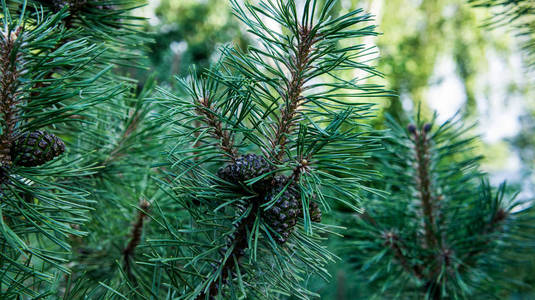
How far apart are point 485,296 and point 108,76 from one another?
64cm

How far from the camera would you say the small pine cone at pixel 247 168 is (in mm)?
285

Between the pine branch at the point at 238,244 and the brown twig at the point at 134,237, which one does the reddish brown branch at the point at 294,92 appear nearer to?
the pine branch at the point at 238,244

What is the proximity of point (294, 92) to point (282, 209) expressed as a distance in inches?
3.9

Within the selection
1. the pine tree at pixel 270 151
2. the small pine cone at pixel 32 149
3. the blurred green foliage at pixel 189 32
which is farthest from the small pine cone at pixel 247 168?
the blurred green foliage at pixel 189 32

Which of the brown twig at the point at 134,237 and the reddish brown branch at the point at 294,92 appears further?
the brown twig at the point at 134,237

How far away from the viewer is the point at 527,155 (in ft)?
6.23

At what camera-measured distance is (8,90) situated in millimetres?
275

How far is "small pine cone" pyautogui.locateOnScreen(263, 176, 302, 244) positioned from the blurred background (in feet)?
3.19

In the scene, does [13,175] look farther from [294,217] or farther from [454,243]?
[454,243]

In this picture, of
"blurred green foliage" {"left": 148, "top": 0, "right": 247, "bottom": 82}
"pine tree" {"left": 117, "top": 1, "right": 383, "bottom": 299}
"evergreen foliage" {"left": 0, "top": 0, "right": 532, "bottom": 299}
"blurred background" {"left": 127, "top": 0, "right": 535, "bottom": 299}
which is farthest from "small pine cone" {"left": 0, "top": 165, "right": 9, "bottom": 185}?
"blurred green foliage" {"left": 148, "top": 0, "right": 247, "bottom": 82}

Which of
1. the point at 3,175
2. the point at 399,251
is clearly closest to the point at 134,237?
the point at 3,175

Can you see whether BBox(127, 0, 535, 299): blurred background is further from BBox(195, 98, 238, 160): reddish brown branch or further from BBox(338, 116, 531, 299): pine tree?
BBox(195, 98, 238, 160): reddish brown branch

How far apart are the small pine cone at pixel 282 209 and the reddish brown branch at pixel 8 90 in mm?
204

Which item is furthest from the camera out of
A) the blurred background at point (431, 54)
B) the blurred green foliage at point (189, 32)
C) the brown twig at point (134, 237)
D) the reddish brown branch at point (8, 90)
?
the blurred green foliage at point (189, 32)
